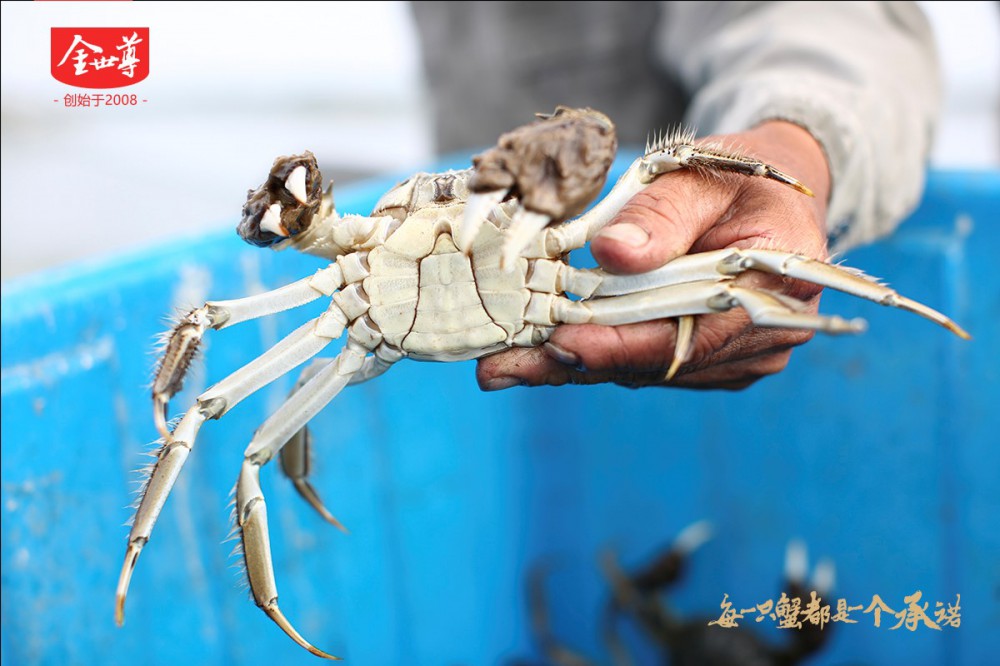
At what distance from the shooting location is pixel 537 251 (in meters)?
1.10

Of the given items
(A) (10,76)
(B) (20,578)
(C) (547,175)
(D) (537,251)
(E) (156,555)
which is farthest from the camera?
(A) (10,76)

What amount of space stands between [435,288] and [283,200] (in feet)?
0.67

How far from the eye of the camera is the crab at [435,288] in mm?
1049

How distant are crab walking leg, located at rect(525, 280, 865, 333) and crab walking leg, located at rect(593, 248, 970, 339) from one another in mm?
12

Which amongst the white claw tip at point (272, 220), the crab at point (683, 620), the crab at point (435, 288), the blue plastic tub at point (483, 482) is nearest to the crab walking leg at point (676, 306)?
the crab at point (435, 288)

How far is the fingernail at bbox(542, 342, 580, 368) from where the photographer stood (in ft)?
3.66

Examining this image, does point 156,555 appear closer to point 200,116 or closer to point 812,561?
point 812,561

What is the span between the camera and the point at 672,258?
107 cm

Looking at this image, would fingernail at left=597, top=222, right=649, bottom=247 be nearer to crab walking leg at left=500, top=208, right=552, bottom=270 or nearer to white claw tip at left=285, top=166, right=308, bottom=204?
crab walking leg at left=500, top=208, right=552, bottom=270

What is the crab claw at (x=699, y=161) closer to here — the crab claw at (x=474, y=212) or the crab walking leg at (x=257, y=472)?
the crab claw at (x=474, y=212)

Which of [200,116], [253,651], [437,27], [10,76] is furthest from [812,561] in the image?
[200,116]

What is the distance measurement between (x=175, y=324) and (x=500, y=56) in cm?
168

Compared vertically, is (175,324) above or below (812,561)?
above

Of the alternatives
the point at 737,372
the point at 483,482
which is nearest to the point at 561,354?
the point at 737,372
